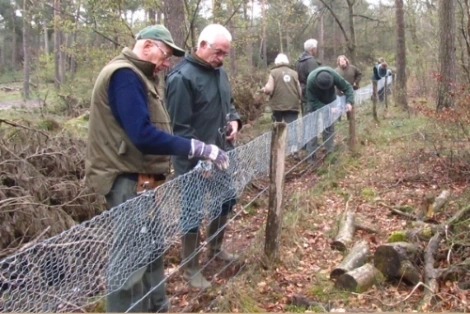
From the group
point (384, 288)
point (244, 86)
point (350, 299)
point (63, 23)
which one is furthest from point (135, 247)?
point (244, 86)

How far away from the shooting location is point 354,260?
418 centimetres

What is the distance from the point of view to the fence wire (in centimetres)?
237

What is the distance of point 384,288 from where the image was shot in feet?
12.9

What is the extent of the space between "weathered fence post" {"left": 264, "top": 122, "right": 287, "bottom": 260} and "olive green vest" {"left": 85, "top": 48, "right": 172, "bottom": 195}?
4.69 ft

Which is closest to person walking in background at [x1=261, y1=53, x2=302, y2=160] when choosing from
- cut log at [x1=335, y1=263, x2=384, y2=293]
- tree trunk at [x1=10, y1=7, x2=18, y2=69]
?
cut log at [x1=335, y1=263, x2=384, y2=293]

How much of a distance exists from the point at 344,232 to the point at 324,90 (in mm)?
3477

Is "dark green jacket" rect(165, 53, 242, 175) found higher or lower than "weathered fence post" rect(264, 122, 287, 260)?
higher

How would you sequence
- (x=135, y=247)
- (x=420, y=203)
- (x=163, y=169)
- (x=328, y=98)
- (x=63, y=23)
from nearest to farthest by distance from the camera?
(x=135, y=247) < (x=163, y=169) < (x=420, y=203) < (x=328, y=98) < (x=63, y=23)

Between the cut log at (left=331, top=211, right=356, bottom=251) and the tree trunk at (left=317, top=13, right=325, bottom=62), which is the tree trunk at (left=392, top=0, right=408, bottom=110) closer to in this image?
the cut log at (left=331, top=211, right=356, bottom=251)

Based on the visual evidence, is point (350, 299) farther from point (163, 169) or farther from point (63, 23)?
point (63, 23)

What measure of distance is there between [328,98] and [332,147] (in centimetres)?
86

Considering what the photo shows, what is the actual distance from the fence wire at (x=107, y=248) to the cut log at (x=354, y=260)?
1.07m

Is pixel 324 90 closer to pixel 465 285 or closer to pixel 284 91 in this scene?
pixel 284 91

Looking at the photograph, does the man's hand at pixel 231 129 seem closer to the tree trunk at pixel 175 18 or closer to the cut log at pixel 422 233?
the cut log at pixel 422 233
